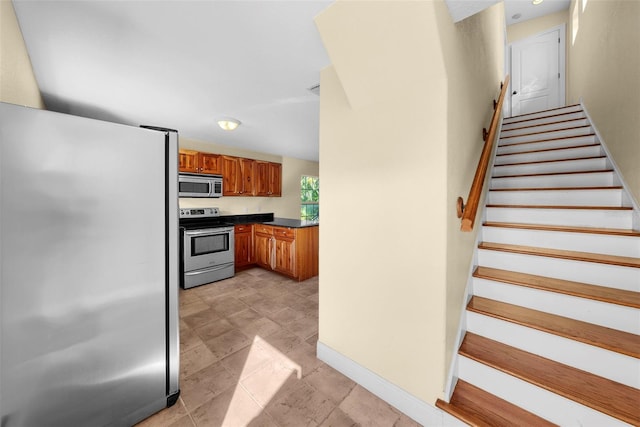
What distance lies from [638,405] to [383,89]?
206 cm

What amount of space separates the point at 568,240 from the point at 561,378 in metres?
1.04

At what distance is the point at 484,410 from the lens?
4.48ft

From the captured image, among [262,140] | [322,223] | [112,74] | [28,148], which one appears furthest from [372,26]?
[262,140]

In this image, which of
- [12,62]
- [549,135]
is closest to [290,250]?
[12,62]

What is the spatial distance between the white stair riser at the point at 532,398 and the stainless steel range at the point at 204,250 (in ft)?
11.6

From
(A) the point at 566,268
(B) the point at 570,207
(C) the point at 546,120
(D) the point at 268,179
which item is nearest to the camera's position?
(A) the point at 566,268

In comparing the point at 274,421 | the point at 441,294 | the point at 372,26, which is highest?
the point at 372,26

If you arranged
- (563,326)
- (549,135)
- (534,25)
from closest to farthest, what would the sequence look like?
(563,326), (549,135), (534,25)

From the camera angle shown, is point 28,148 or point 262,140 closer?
point 28,148

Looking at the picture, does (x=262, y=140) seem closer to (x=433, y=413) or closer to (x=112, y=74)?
(x=112, y=74)

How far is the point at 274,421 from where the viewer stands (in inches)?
58.2

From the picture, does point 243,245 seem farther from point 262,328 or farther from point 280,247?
point 262,328

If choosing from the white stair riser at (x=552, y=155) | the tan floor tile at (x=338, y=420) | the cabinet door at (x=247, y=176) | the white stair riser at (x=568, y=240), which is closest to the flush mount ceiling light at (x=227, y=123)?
the cabinet door at (x=247, y=176)

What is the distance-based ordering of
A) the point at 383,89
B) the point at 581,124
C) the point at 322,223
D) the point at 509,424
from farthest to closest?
1. the point at 581,124
2. the point at 322,223
3. the point at 383,89
4. the point at 509,424
